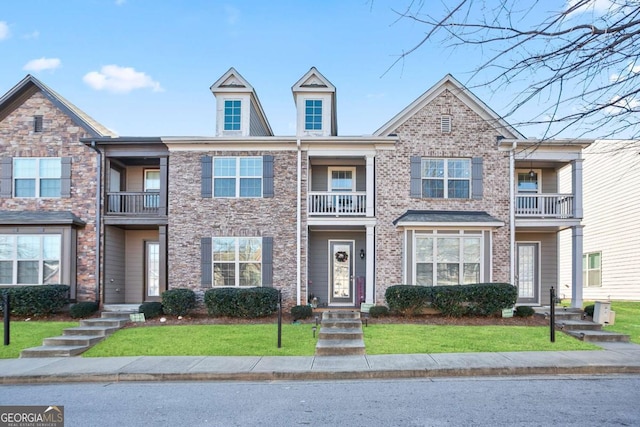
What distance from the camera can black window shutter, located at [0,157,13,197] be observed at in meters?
15.5

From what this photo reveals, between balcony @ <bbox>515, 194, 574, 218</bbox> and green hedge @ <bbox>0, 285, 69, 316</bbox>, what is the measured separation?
1497 cm

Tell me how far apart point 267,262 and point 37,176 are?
26.7 feet

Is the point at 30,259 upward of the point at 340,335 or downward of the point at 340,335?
upward

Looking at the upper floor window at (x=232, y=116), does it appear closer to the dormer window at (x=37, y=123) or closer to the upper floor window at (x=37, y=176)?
the upper floor window at (x=37, y=176)

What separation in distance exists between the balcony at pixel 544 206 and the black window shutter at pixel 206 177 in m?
10.2

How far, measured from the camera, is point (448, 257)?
48.9ft

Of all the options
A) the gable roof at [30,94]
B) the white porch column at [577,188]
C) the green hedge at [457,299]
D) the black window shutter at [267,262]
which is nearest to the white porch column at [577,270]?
the white porch column at [577,188]

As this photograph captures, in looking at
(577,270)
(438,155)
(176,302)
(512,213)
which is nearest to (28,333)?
(176,302)

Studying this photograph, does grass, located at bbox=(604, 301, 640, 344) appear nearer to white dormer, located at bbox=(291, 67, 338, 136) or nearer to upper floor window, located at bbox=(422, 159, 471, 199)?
upper floor window, located at bbox=(422, 159, 471, 199)

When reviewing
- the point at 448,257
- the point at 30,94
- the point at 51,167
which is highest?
the point at 30,94

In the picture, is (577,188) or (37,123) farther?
(37,123)

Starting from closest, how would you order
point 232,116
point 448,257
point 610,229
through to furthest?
point 448,257 → point 232,116 → point 610,229

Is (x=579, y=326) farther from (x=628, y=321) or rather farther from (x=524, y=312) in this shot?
(x=628, y=321)

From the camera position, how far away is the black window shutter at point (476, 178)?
15.3 m
